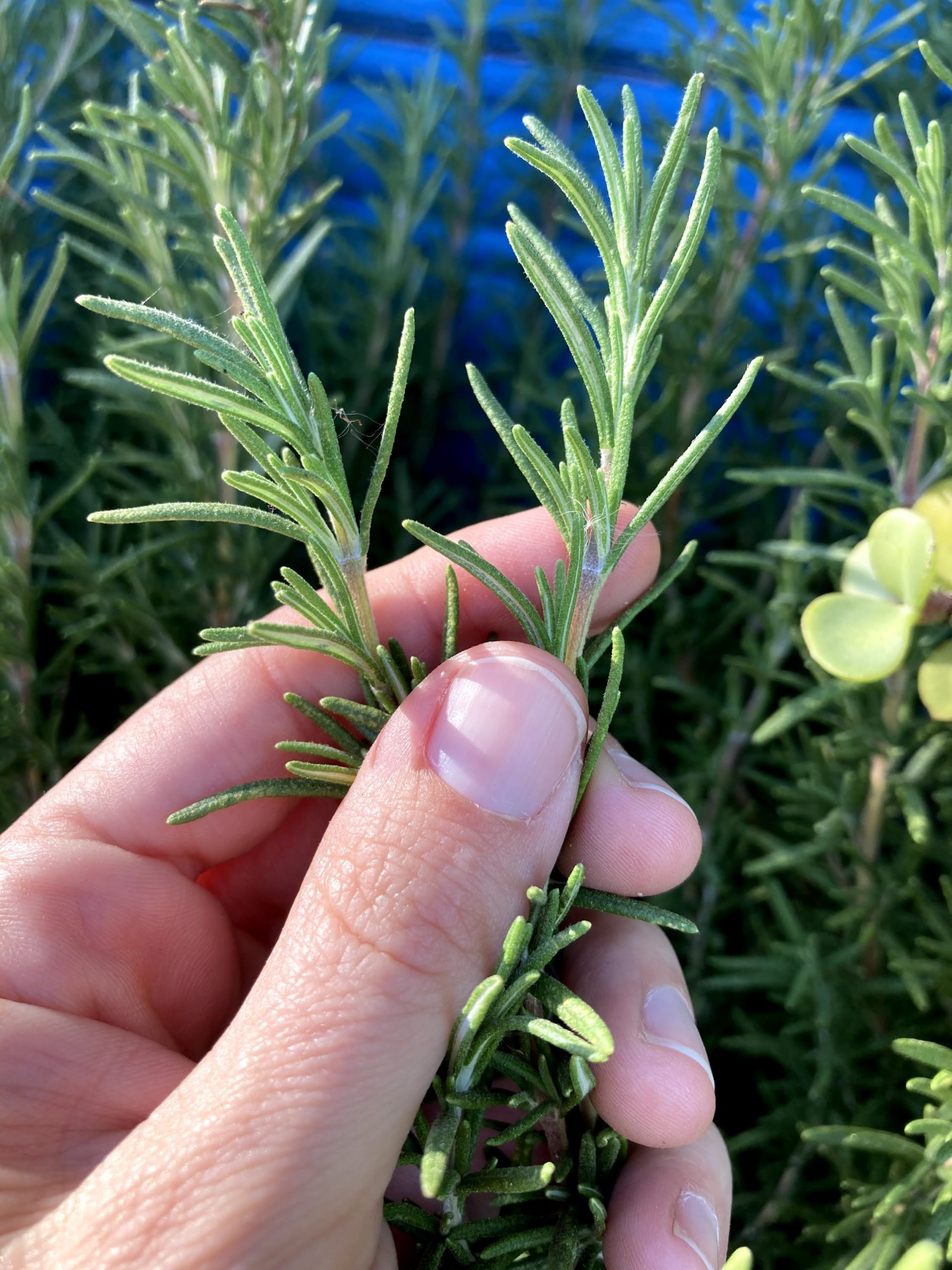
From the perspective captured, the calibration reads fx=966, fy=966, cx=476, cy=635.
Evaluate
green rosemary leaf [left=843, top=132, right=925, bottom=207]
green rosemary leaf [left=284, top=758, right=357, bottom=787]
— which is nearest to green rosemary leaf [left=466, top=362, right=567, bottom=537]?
green rosemary leaf [left=284, top=758, right=357, bottom=787]

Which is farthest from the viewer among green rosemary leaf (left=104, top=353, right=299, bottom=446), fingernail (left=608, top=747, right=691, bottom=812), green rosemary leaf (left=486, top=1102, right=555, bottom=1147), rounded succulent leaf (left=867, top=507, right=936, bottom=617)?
fingernail (left=608, top=747, right=691, bottom=812)

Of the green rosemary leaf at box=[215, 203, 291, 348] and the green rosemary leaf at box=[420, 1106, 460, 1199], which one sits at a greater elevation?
the green rosemary leaf at box=[215, 203, 291, 348]

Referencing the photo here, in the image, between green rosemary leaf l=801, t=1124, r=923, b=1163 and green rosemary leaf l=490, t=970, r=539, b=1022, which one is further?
green rosemary leaf l=801, t=1124, r=923, b=1163

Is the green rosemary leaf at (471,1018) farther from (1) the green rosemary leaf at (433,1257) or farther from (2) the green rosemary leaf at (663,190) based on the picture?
(2) the green rosemary leaf at (663,190)

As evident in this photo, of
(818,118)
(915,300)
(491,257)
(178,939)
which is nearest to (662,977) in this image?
(178,939)

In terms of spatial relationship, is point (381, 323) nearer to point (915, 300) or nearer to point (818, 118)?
point (818, 118)

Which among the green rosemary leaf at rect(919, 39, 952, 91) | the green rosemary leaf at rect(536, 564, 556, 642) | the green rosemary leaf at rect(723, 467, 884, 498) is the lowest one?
the green rosemary leaf at rect(536, 564, 556, 642)

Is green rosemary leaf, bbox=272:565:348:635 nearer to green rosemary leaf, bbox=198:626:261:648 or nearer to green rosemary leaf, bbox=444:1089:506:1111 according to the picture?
green rosemary leaf, bbox=198:626:261:648
